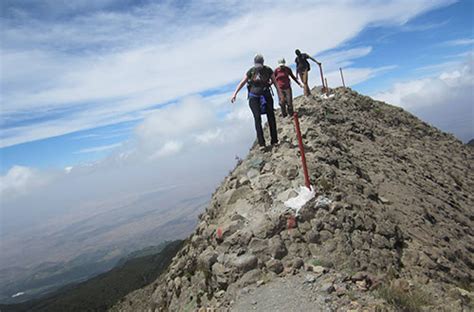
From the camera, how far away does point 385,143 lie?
18766 mm

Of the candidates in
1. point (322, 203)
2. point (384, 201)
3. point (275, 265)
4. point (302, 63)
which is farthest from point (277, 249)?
point (302, 63)

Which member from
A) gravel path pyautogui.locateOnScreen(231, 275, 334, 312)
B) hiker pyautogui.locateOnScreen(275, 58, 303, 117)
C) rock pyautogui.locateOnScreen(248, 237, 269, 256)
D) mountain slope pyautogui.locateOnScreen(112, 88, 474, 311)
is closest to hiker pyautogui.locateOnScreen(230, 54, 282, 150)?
mountain slope pyautogui.locateOnScreen(112, 88, 474, 311)

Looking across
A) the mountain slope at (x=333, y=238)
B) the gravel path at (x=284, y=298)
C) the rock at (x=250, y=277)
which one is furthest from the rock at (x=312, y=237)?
the rock at (x=250, y=277)

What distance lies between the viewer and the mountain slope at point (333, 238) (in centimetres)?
755

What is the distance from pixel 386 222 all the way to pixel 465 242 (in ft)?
10.6

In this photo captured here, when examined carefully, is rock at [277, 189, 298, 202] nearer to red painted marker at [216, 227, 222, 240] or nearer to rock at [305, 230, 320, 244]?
rock at [305, 230, 320, 244]

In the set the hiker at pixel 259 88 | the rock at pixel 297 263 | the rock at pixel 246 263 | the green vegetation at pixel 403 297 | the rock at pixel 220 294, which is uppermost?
the hiker at pixel 259 88

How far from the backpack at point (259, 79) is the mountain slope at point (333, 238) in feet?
8.51

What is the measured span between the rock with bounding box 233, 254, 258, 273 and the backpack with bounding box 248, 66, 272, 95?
21.1 ft

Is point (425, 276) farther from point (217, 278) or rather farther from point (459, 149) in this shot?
point (459, 149)

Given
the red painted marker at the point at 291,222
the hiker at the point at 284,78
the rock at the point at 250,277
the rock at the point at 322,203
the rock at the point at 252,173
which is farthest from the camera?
the hiker at the point at 284,78

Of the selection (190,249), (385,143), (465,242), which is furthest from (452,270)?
(385,143)

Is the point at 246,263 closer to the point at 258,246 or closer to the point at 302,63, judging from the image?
the point at 258,246

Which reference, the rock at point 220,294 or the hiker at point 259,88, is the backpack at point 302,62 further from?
the rock at point 220,294
